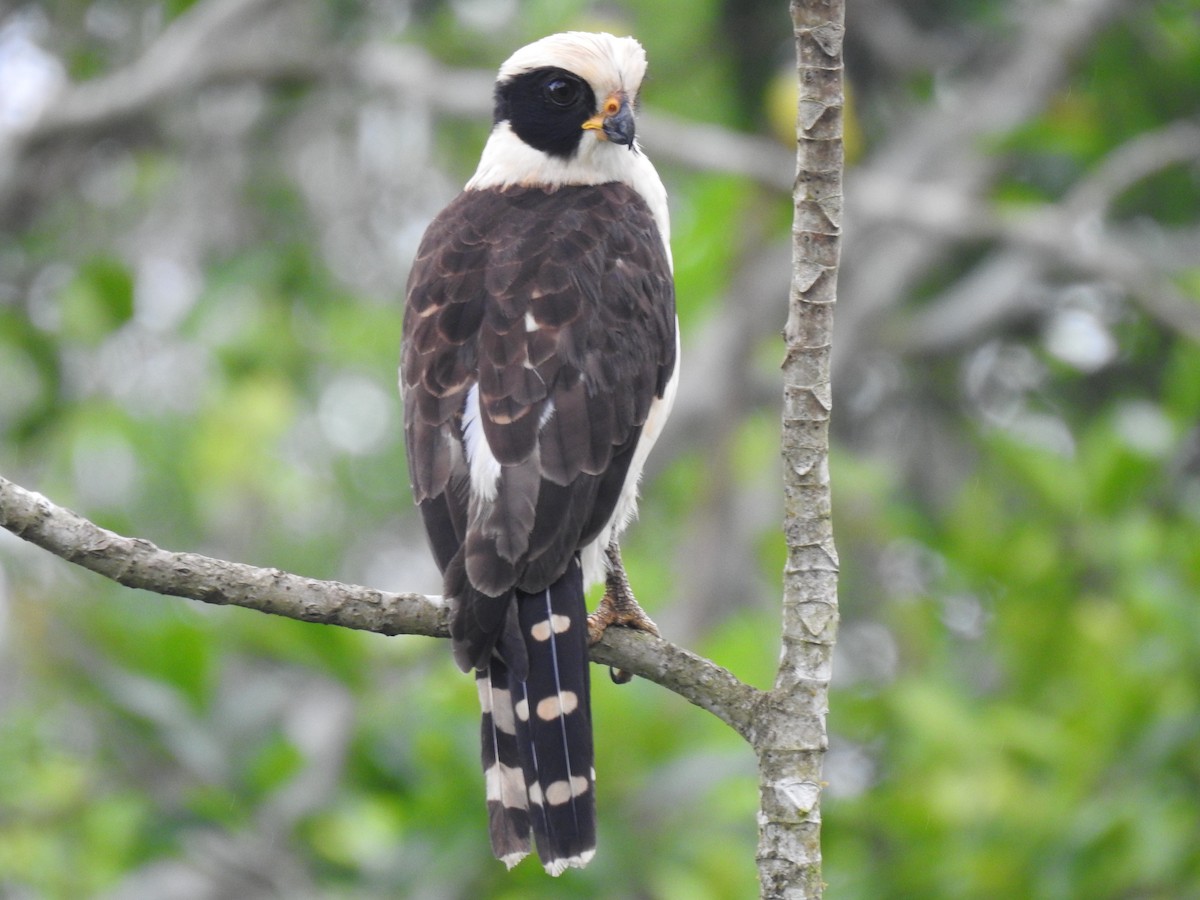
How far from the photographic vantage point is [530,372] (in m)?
3.63

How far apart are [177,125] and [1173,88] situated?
530 cm

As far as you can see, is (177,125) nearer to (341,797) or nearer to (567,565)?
(341,797)

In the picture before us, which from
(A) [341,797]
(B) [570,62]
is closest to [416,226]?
(A) [341,797]

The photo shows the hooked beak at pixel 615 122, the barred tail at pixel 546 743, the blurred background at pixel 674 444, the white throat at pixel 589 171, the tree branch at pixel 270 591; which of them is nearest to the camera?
the tree branch at pixel 270 591

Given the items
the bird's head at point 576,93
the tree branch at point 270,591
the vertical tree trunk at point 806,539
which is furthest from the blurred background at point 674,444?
the vertical tree trunk at point 806,539

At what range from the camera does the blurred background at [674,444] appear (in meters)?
5.39

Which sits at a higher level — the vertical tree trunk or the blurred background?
the blurred background

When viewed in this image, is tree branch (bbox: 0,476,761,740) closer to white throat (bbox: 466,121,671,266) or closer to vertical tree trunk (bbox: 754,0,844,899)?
vertical tree trunk (bbox: 754,0,844,899)

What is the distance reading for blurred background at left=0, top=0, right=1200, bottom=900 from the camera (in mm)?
5395

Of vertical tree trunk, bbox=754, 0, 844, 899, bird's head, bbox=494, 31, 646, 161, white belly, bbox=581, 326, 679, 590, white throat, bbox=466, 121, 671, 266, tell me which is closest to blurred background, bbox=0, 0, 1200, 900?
white belly, bbox=581, 326, 679, 590

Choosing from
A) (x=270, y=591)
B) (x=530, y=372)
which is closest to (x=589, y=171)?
(x=530, y=372)

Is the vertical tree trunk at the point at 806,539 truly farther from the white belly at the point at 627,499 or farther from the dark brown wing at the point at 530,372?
the white belly at the point at 627,499

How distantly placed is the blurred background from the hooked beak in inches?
78.2

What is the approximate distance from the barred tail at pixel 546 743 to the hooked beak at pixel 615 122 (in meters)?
1.31
